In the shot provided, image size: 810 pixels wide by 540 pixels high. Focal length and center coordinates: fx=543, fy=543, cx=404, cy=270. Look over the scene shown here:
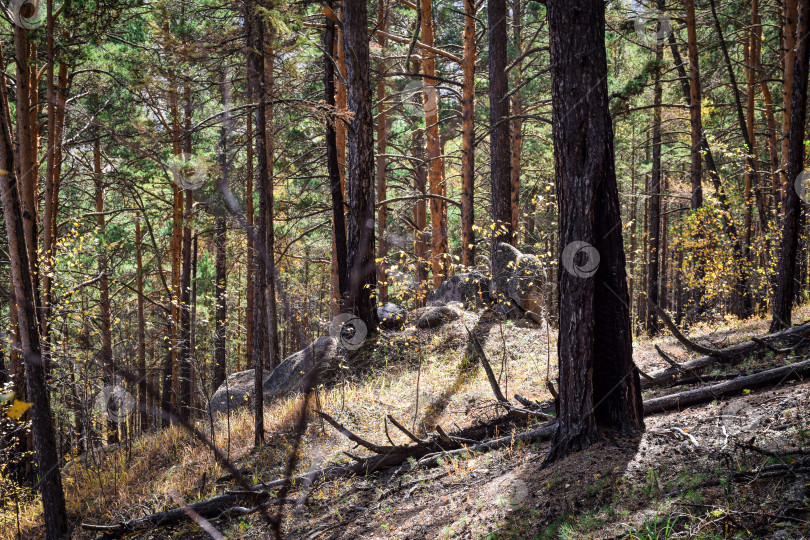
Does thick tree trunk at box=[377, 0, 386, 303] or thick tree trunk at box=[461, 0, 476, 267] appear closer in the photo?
thick tree trunk at box=[461, 0, 476, 267]

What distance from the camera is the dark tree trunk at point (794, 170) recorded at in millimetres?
7062

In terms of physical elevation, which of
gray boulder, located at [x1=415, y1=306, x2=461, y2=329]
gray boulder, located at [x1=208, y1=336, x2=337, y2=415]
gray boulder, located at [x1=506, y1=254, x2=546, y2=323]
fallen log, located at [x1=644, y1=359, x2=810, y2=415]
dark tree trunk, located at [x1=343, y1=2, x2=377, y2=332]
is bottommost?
gray boulder, located at [x1=208, y1=336, x2=337, y2=415]

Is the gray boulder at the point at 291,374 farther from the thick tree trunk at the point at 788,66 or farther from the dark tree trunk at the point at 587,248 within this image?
the thick tree trunk at the point at 788,66

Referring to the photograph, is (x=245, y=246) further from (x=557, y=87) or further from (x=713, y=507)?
(x=713, y=507)

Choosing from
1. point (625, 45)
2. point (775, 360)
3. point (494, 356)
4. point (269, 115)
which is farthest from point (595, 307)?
point (625, 45)

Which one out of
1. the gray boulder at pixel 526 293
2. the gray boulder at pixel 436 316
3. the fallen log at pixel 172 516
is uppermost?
the gray boulder at pixel 526 293

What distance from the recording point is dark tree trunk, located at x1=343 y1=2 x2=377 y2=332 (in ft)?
34.4

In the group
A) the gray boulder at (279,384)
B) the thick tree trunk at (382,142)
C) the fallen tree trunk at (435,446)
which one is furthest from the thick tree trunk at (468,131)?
the fallen tree trunk at (435,446)

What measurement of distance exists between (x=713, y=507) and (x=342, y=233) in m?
10.0

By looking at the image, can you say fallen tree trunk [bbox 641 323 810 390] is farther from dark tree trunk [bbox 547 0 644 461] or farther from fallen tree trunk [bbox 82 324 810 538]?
dark tree trunk [bbox 547 0 644 461]

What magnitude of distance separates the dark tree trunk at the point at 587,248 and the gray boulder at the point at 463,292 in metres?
7.08

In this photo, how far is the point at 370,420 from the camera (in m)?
8.00

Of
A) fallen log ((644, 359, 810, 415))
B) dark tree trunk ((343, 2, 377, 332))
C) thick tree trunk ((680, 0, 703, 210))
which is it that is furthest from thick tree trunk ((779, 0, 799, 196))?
dark tree trunk ((343, 2, 377, 332))

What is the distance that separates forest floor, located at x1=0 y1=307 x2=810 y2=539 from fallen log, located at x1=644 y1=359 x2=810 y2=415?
0.14 meters
